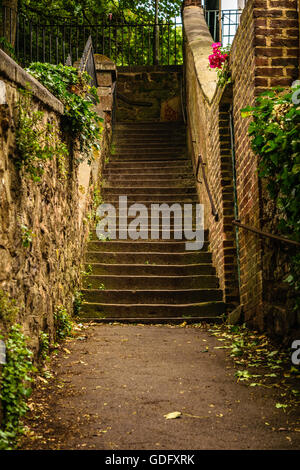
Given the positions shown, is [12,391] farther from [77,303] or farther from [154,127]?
[154,127]

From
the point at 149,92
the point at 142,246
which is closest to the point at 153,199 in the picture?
the point at 142,246

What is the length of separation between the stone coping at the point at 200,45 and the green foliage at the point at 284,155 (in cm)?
289

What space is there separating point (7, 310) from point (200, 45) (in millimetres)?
7296

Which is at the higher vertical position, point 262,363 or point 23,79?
point 23,79

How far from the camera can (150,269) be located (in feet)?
20.3

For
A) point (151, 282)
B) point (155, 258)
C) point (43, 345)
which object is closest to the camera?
point (43, 345)

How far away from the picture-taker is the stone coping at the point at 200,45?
680 centimetres

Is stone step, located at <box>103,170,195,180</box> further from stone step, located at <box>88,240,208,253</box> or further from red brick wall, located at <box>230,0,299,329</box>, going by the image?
red brick wall, located at <box>230,0,299,329</box>

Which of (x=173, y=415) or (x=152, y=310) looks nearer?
(x=173, y=415)

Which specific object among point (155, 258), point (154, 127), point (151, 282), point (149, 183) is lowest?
point (151, 282)

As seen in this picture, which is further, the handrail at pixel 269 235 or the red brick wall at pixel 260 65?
the red brick wall at pixel 260 65

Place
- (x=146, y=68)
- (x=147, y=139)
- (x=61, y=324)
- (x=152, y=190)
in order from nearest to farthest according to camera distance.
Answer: (x=61, y=324), (x=152, y=190), (x=147, y=139), (x=146, y=68)

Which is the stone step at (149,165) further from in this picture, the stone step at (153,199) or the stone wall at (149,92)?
the stone wall at (149,92)

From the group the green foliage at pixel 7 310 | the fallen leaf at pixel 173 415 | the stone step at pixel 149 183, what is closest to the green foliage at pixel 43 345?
the green foliage at pixel 7 310
